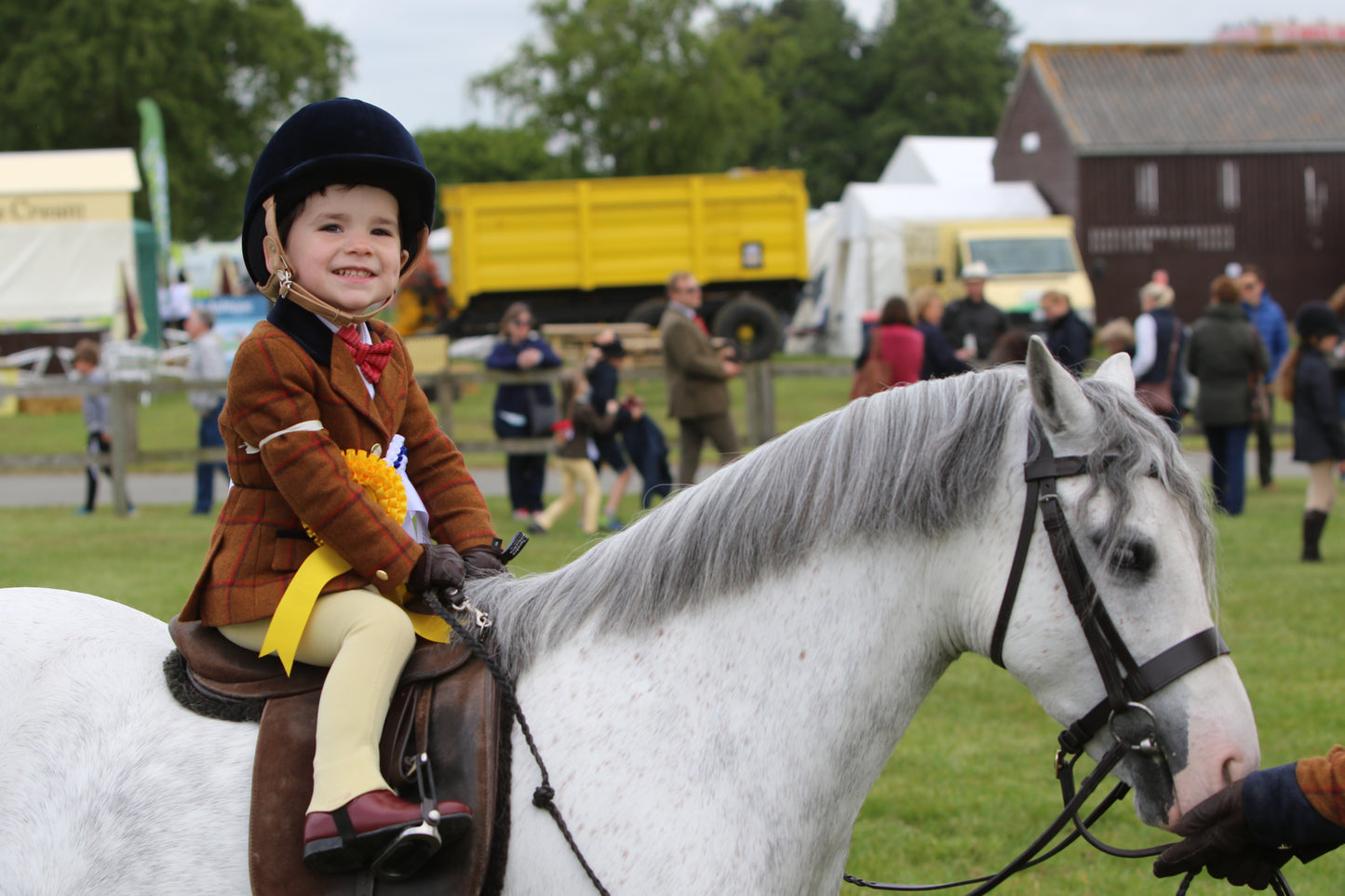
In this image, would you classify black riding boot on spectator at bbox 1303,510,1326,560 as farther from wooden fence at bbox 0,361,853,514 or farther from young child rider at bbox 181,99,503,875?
young child rider at bbox 181,99,503,875

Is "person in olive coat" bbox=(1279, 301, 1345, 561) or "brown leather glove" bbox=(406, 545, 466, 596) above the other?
"brown leather glove" bbox=(406, 545, 466, 596)

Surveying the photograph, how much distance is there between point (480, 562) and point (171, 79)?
42.1 metres

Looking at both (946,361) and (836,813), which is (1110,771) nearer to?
(836,813)

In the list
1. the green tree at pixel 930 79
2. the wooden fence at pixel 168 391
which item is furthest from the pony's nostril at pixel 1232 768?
the green tree at pixel 930 79

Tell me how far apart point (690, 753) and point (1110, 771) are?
0.71 m

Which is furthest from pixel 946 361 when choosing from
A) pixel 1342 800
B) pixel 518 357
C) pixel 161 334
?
pixel 161 334

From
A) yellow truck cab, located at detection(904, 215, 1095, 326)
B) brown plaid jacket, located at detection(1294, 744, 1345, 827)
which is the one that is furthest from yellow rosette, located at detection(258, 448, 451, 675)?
yellow truck cab, located at detection(904, 215, 1095, 326)

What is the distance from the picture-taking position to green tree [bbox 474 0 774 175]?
133 ft

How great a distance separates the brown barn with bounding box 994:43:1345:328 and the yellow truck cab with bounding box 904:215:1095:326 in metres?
7.85

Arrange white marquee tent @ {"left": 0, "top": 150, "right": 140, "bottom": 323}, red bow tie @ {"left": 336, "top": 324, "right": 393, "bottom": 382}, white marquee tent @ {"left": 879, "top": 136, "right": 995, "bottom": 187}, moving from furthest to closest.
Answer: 1. white marquee tent @ {"left": 879, "top": 136, "right": 995, "bottom": 187}
2. white marquee tent @ {"left": 0, "top": 150, "right": 140, "bottom": 323}
3. red bow tie @ {"left": 336, "top": 324, "right": 393, "bottom": 382}

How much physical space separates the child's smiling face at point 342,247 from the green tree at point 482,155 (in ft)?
196

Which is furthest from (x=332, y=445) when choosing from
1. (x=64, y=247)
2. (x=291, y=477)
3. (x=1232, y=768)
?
(x=64, y=247)

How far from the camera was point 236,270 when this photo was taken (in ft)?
102

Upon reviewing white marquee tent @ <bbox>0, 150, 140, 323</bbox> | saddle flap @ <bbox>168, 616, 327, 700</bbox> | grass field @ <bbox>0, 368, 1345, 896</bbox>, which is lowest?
grass field @ <bbox>0, 368, 1345, 896</bbox>
